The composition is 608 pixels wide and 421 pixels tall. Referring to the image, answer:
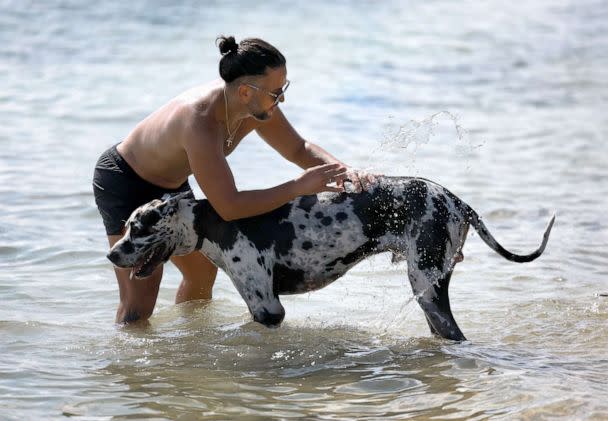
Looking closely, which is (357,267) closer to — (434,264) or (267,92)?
(434,264)

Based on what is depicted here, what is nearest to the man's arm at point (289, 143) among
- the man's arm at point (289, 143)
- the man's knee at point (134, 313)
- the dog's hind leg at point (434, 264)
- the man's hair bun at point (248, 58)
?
the man's arm at point (289, 143)

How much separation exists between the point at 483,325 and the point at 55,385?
102 inches

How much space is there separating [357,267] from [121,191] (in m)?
2.48

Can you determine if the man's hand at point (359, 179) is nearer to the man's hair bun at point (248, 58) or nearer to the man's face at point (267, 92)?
the man's face at point (267, 92)

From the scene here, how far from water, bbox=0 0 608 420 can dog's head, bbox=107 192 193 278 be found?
0.51 m

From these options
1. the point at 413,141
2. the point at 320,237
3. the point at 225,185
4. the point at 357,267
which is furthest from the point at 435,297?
the point at 413,141

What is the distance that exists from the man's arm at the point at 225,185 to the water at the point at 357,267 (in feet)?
2.74

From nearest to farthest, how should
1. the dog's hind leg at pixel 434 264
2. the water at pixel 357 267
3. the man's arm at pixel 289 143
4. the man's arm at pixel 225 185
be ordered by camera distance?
the water at pixel 357 267, the man's arm at pixel 225 185, the dog's hind leg at pixel 434 264, the man's arm at pixel 289 143

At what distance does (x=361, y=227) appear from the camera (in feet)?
17.3

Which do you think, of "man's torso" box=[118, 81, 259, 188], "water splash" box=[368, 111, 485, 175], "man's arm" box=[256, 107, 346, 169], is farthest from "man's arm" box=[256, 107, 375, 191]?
"water splash" box=[368, 111, 485, 175]

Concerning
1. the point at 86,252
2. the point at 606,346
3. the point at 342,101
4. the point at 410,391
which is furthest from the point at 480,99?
the point at 410,391

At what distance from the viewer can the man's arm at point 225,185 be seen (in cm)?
511

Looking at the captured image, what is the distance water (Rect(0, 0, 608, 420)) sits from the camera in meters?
5.00

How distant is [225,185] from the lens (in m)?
5.14
